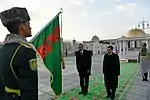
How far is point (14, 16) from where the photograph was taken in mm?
1875

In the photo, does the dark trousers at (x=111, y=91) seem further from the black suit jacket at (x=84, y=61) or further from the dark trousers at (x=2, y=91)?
the dark trousers at (x=2, y=91)

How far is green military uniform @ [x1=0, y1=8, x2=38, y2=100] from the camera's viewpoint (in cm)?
174

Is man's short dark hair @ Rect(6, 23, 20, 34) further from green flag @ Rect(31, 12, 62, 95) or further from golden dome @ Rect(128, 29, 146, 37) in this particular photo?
golden dome @ Rect(128, 29, 146, 37)

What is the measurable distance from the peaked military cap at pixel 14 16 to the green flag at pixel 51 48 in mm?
1871

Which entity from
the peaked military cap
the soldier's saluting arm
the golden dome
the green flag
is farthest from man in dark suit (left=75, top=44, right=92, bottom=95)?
the golden dome

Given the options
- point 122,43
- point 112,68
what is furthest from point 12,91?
point 122,43

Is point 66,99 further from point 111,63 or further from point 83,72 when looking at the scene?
point 111,63

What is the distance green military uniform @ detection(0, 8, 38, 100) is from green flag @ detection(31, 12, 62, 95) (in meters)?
1.89

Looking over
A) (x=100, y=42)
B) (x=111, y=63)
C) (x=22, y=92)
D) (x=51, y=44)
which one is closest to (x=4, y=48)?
(x=22, y=92)

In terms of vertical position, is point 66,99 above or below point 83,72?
below

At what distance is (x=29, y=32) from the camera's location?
194 centimetres

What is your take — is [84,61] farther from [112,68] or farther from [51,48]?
[51,48]

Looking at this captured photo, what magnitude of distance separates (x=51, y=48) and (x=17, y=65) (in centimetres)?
242

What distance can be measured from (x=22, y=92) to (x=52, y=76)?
2096 mm
